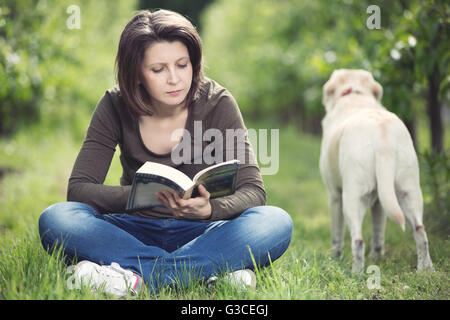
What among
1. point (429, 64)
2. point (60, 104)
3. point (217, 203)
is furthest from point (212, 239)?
point (60, 104)

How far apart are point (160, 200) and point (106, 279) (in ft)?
1.48

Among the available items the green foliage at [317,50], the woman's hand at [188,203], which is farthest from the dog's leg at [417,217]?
the woman's hand at [188,203]

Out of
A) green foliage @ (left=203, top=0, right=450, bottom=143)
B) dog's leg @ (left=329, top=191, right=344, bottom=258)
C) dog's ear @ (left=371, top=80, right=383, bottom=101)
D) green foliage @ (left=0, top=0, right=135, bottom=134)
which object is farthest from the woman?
green foliage @ (left=0, top=0, right=135, bottom=134)

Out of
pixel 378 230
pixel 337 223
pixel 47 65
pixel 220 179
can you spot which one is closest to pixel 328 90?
pixel 337 223

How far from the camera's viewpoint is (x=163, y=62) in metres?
2.56

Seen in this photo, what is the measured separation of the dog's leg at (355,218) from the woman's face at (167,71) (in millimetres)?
1376

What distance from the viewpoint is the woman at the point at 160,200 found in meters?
2.37

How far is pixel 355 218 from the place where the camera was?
126 inches

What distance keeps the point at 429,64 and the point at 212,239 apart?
8.15 ft

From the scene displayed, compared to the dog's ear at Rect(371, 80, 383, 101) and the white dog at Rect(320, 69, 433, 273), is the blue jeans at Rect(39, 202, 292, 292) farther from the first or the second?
the dog's ear at Rect(371, 80, 383, 101)

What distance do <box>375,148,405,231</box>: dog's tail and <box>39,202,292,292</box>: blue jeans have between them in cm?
80

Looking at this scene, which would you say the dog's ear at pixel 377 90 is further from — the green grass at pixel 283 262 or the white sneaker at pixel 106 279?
the white sneaker at pixel 106 279

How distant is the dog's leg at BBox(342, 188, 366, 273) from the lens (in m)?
3.15

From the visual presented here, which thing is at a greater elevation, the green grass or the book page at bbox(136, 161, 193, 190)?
the book page at bbox(136, 161, 193, 190)
